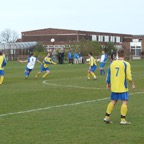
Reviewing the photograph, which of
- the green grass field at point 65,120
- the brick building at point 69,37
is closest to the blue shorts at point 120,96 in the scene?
the green grass field at point 65,120

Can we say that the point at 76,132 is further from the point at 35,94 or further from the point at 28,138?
the point at 35,94

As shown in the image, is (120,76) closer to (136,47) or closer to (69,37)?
(69,37)

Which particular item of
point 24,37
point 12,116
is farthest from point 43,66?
point 24,37

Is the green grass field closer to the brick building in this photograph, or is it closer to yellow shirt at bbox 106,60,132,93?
yellow shirt at bbox 106,60,132,93

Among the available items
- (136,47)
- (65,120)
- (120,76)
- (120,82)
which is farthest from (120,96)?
(136,47)

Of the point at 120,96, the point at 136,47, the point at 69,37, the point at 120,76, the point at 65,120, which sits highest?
the point at 69,37

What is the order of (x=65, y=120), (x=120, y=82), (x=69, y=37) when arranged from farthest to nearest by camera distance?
(x=69, y=37) → (x=65, y=120) → (x=120, y=82)

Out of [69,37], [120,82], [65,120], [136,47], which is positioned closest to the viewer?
[120,82]

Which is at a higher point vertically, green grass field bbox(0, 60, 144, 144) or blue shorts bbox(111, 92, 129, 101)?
blue shorts bbox(111, 92, 129, 101)

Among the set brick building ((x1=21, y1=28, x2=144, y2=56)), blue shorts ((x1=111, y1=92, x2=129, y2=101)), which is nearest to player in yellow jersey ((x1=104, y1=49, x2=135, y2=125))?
blue shorts ((x1=111, y1=92, x2=129, y2=101))

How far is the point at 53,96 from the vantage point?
17109mm

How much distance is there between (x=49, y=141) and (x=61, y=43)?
94.7 metres

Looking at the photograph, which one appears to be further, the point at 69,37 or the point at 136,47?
the point at 136,47

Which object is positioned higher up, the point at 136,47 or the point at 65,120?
the point at 136,47
